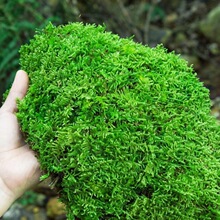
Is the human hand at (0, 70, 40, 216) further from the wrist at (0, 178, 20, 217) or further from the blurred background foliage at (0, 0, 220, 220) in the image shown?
the blurred background foliage at (0, 0, 220, 220)

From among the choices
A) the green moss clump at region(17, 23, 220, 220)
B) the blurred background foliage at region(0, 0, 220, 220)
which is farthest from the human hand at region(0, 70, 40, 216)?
the blurred background foliage at region(0, 0, 220, 220)

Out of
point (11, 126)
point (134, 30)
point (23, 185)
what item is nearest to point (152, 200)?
point (23, 185)

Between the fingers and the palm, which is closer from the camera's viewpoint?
the palm

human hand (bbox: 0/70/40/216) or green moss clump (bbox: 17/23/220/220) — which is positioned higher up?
green moss clump (bbox: 17/23/220/220)

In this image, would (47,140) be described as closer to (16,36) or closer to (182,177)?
(182,177)

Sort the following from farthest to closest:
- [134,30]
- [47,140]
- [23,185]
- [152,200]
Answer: [134,30] → [23,185] → [47,140] → [152,200]

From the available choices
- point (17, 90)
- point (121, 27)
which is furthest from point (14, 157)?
point (121, 27)
